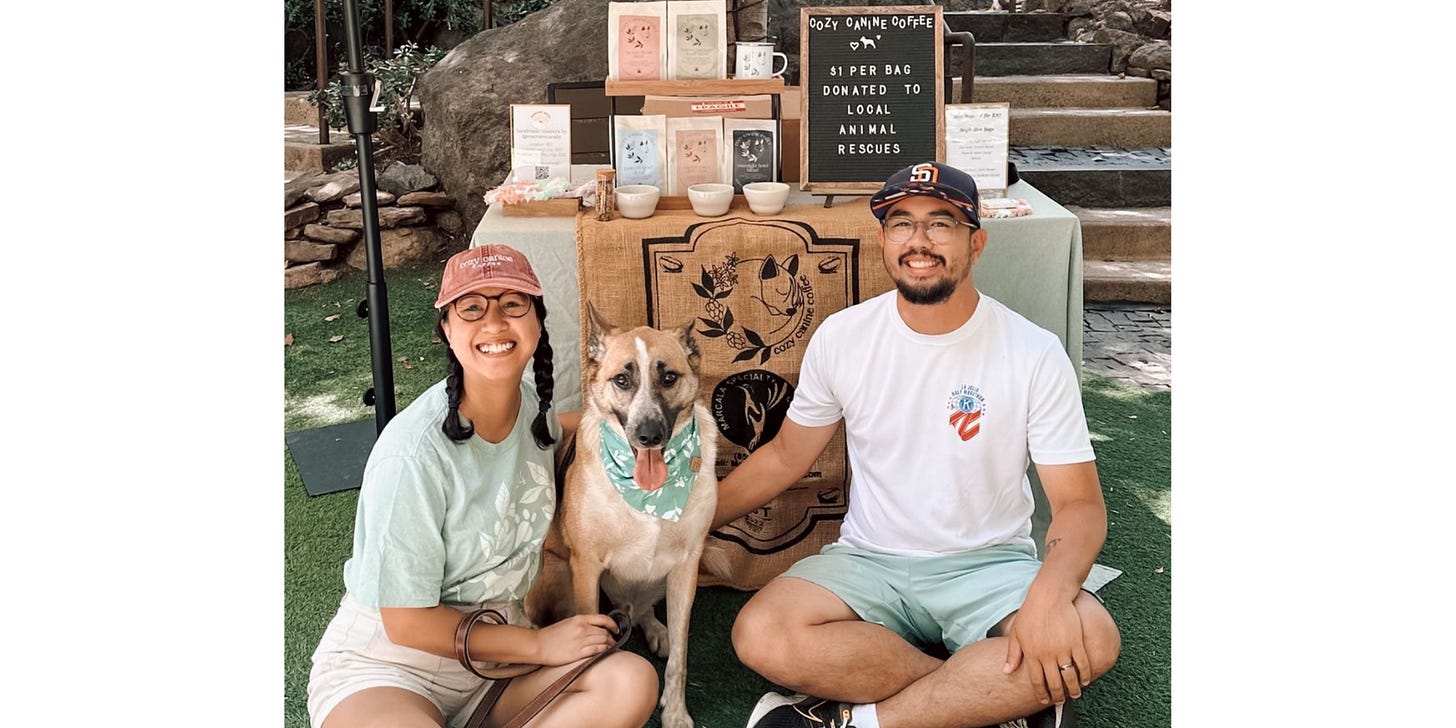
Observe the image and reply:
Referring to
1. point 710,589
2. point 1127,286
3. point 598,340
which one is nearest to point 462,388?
point 598,340

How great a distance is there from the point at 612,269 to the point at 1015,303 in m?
1.22

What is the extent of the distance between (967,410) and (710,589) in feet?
3.46

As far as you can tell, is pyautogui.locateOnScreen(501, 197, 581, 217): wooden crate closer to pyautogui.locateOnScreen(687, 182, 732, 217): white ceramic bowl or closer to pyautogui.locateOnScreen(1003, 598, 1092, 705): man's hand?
pyautogui.locateOnScreen(687, 182, 732, 217): white ceramic bowl

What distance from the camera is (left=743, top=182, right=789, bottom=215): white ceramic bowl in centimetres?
309

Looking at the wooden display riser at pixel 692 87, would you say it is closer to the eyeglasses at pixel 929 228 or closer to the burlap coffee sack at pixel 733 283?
the burlap coffee sack at pixel 733 283

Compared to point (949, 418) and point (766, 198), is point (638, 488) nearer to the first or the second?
point (949, 418)

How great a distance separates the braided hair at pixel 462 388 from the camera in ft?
6.72

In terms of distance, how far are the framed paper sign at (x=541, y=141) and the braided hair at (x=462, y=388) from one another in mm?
1276

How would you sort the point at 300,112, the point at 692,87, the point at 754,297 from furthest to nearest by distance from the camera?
the point at 300,112 < the point at 692,87 < the point at 754,297

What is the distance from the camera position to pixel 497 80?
5.96 m

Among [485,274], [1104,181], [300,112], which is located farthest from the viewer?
[300,112]

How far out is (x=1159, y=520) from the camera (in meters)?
3.42

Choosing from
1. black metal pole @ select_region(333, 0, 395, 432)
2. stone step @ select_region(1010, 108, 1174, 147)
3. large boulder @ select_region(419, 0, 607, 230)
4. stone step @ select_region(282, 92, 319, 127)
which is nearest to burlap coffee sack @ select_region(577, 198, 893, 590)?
black metal pole @ select_region(333, 0, 395, 432)

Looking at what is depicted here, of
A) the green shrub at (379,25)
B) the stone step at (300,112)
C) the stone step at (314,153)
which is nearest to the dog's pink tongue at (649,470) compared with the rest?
the stone step at (314,153)
